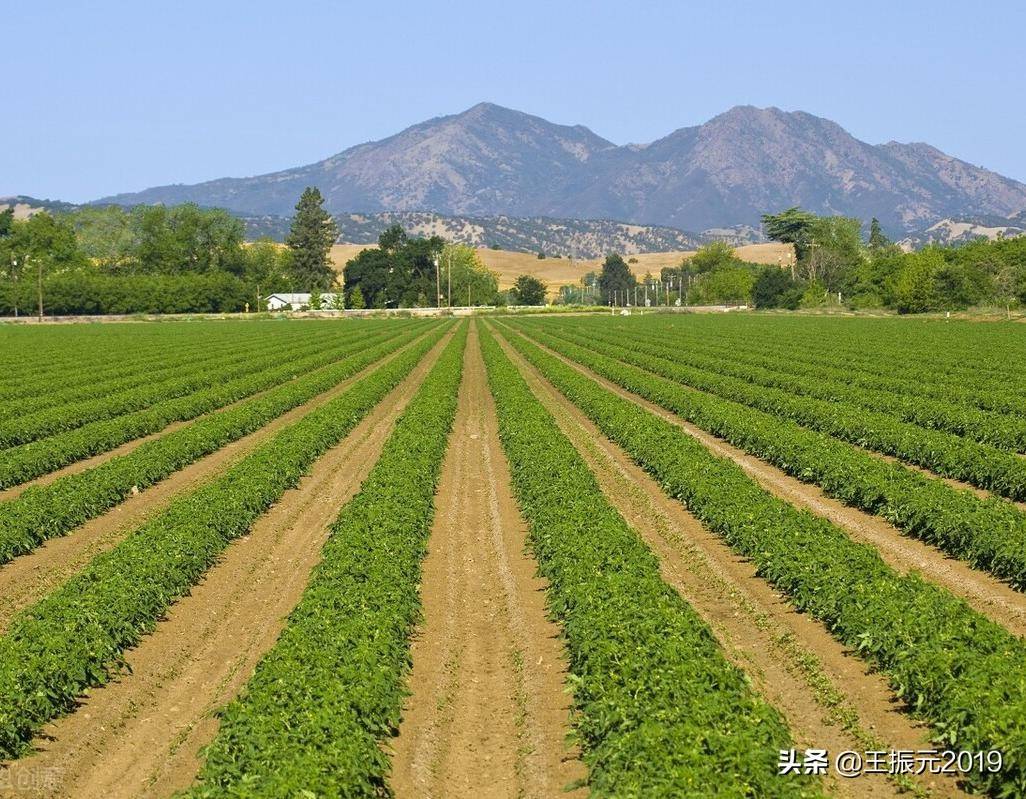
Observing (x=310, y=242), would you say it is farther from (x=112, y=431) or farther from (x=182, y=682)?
(x=182, y=682)

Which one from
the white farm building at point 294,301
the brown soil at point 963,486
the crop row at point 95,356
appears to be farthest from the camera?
the white farm building at point 294,301

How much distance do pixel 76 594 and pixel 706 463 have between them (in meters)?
12.1

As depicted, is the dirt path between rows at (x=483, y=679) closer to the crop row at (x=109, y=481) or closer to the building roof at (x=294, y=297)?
the crop row at (x=109, y=481)

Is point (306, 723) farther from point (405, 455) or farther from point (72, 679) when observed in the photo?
point (405, 455)

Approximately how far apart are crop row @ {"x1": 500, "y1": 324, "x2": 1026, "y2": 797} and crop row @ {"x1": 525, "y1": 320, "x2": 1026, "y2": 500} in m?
4.45

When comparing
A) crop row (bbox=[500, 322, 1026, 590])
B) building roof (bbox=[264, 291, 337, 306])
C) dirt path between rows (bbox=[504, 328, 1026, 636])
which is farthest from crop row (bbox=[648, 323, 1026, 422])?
building roof (bbox=[264, 291, 337, 306])

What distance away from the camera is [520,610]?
1374 cm

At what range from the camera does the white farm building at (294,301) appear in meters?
176

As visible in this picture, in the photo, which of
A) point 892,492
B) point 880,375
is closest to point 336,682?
point 892,492

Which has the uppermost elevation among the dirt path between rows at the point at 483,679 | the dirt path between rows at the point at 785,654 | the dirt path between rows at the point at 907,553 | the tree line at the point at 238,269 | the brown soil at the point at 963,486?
the tree line at the point at 238,269

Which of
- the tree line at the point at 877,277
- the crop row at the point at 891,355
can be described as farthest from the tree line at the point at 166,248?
the crop row at the point at 891,355

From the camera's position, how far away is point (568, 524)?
52.5 ft

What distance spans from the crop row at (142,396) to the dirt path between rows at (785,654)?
16.8m

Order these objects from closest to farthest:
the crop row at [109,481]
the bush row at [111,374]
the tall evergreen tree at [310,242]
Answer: the crop row at [109,481] → the bush row at [111,374] → the tall evergreen tree at [310,242]
